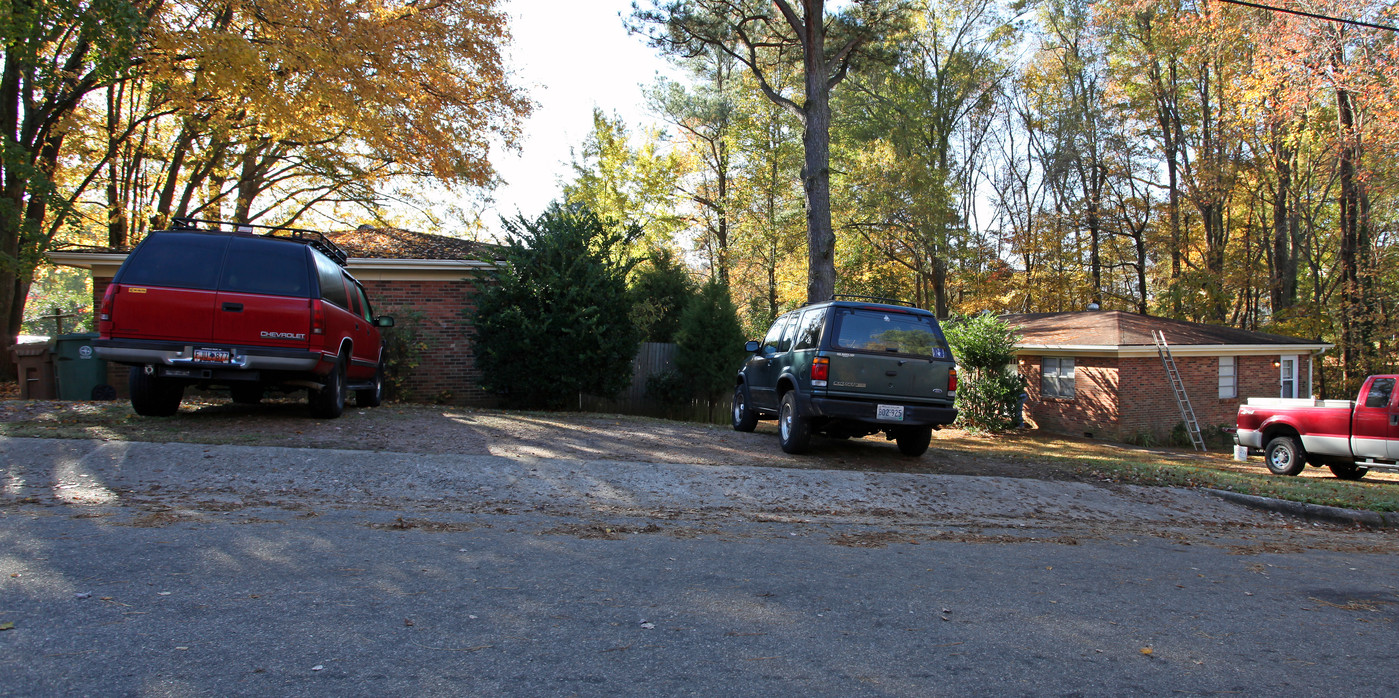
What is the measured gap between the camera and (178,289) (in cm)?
775

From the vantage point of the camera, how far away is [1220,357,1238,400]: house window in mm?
21339

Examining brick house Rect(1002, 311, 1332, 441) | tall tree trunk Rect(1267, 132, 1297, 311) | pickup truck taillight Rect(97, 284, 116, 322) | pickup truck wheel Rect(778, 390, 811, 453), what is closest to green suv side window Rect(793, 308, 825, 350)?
pickup truck wheel Rect(778, 390, 811, 453)

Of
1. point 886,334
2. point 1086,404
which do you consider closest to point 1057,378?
point 1086,404

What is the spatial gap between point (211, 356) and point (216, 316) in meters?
0.42

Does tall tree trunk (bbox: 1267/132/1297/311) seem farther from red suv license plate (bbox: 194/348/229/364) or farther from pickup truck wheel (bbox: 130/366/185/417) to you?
pickup truck wheel (bbox: 130/366/185/417)

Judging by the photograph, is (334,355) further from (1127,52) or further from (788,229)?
(1127,52)

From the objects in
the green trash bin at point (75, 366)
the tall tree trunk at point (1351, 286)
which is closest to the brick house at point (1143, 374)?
the tall tree trunk at point (1351, 286)

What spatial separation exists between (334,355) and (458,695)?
7.04 meters

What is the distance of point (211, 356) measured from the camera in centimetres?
777

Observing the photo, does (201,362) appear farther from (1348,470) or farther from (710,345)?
(1348,470)

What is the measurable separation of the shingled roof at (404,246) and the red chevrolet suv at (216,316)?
5.41m

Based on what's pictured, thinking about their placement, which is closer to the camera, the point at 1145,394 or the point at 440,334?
the point at 440,334

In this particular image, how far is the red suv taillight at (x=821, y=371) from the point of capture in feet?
28.7

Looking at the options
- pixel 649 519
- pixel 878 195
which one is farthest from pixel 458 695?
pixel 878 195
